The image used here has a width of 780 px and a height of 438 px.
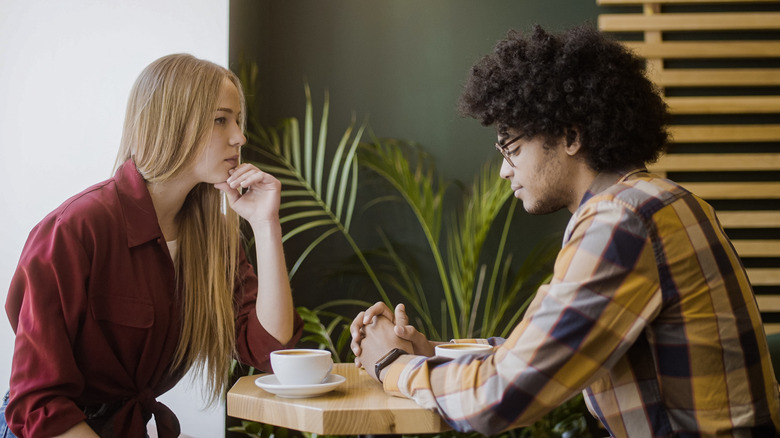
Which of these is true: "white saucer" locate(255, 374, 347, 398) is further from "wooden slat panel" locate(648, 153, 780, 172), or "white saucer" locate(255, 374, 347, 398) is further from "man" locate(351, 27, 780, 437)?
"wooden slat panel" locate(648, 153, 780, 172)

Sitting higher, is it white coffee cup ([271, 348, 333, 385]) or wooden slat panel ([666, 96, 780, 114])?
wooden slat panel ([666, 96, 780, 114])

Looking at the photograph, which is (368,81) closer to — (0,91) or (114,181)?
(0,91)

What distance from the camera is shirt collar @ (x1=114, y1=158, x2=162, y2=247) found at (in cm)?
161

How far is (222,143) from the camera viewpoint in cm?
177

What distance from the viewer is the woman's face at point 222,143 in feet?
5.73

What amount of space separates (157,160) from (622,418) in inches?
46.8

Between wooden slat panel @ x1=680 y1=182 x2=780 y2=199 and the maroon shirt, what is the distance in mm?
2294

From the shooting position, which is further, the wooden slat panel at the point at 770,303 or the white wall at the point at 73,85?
the wooden slat panel at the point at 770,303

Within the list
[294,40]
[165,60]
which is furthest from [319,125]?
[165,60]

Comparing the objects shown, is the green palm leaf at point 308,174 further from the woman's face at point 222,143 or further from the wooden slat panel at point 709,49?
the wooden slat panel at point 709,49

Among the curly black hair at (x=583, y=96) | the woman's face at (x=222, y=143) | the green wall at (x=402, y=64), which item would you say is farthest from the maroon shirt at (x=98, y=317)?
the green wall at (x=402, y=64)

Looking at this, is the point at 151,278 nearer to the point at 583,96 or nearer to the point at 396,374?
the point at 396,374

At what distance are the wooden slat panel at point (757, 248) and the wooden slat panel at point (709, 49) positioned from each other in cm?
88

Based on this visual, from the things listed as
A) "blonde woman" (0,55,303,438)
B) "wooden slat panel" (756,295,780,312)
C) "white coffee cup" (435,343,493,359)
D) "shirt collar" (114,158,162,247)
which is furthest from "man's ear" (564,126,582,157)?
"wooden slat panel" (756,295,780,312)
